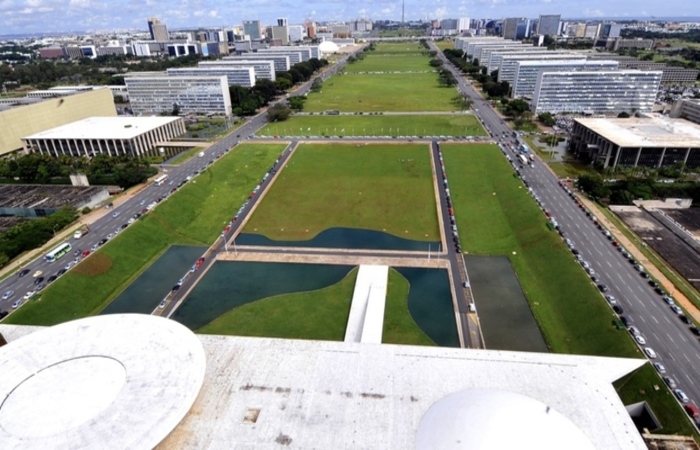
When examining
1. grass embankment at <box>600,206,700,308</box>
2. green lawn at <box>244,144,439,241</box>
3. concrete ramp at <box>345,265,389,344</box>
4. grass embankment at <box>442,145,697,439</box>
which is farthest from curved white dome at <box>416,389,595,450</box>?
green lawn at <box>244,144,439,241</box>

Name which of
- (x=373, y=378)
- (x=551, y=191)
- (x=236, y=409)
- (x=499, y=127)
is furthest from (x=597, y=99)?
(x=236, y=409)

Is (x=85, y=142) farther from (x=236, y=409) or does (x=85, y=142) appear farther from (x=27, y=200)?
(x=236, y=409)

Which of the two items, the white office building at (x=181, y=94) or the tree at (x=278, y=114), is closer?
the tree at (x=278, y=114)

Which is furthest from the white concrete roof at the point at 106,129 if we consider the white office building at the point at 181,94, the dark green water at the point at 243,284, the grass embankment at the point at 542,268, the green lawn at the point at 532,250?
the grass embankment at the point at 542,268

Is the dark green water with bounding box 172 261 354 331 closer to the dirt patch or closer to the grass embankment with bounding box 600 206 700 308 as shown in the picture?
the dirt patch

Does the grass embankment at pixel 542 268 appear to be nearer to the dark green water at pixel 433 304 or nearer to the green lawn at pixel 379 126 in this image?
the dark green water at pixel 433 304
